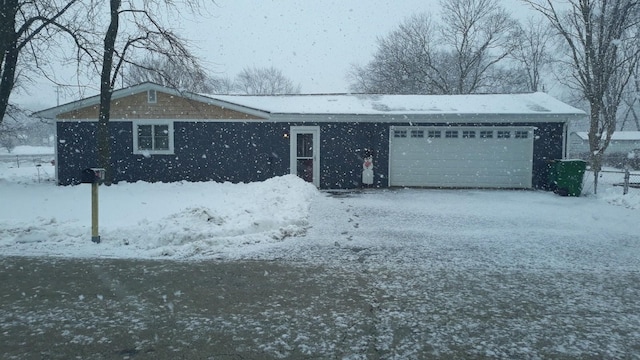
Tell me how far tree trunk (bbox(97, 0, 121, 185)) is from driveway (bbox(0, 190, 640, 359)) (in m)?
10.2

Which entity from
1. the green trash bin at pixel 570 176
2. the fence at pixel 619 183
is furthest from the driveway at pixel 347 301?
the green trash bin at pixel 570 176

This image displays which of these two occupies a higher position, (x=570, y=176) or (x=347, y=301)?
(x=570, y=176)

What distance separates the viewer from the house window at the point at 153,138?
17.1m

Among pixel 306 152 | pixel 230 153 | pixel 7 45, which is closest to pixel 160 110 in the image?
pixel 230 153

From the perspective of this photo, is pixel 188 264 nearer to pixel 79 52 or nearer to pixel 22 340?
pixel 22 340

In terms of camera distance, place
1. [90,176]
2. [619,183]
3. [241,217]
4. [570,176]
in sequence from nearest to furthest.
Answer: [90,176]
[241,217]
[570,176]
[619,183]

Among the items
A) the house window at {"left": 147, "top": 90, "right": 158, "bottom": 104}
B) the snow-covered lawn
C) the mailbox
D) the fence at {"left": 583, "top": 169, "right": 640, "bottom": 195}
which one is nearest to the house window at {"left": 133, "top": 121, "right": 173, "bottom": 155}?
the house window at {"left": 147, "top": 90, "right": 158, "bottom": 104}

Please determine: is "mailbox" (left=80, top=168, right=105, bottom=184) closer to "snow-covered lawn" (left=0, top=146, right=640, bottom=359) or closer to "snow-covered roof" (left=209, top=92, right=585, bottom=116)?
"snow-covered lawn" (left=0, top=146, right=640, bottom=359)

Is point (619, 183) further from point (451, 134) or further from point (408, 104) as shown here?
point (408, 104)

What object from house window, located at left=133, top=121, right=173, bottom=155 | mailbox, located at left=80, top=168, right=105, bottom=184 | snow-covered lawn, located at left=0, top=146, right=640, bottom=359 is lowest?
snow-covered lawn, located at left=0, top=146, right=640, bottom=359

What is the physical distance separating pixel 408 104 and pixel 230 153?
7479mm

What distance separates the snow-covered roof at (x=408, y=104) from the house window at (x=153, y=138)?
8.02 feet

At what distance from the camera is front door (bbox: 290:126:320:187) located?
674 inches

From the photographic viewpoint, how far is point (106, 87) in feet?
A: 51.4
